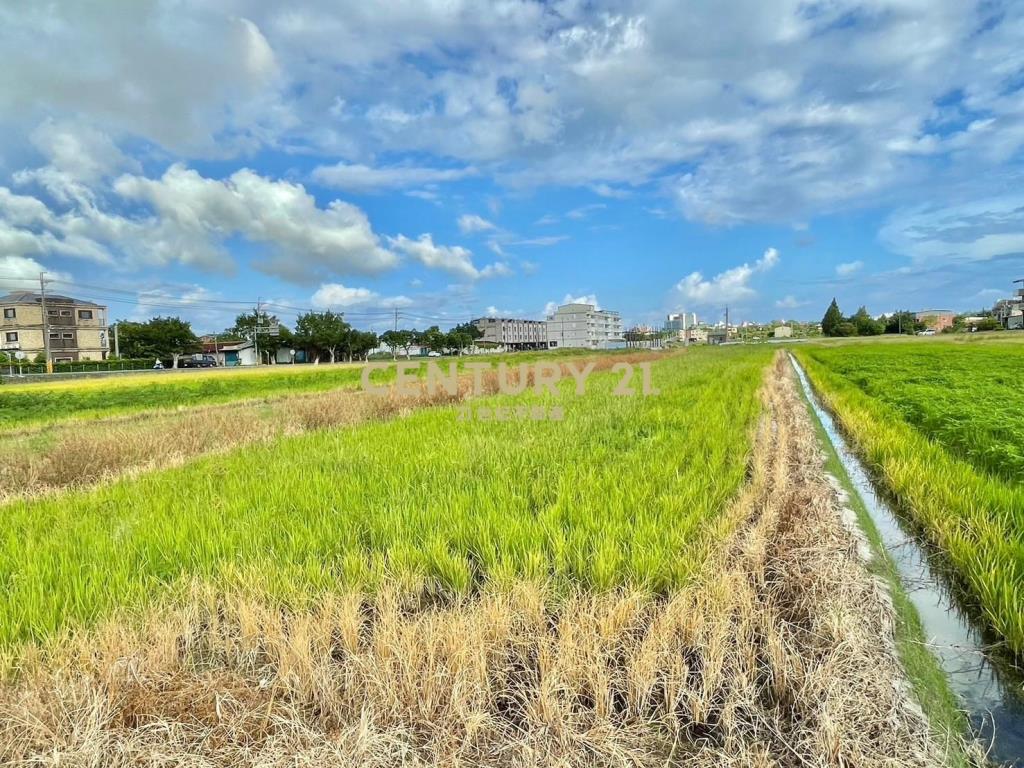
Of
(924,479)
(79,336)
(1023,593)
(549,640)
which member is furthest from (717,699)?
(79,336)

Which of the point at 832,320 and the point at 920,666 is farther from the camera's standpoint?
the point at 832,320

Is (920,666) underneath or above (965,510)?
underneath

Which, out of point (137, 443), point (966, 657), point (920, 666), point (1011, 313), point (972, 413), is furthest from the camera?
point (1011, 313)

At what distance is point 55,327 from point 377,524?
2248 inches

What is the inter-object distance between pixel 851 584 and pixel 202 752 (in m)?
3.32

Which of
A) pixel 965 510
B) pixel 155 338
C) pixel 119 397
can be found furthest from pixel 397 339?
pixel 965 510

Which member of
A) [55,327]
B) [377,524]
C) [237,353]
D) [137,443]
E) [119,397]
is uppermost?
[55,327]

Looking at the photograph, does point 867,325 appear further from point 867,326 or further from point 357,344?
point 357,344

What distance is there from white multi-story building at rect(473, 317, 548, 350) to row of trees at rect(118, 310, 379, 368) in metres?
39.3

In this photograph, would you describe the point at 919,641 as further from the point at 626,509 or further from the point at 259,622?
the point at 259,622

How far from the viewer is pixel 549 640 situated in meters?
2.17

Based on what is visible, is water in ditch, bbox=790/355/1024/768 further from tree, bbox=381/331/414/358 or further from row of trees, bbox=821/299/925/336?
row of trees, bbox=821/299/925/336

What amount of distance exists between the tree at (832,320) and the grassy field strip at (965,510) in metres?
96.7

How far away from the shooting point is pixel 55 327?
141ft
